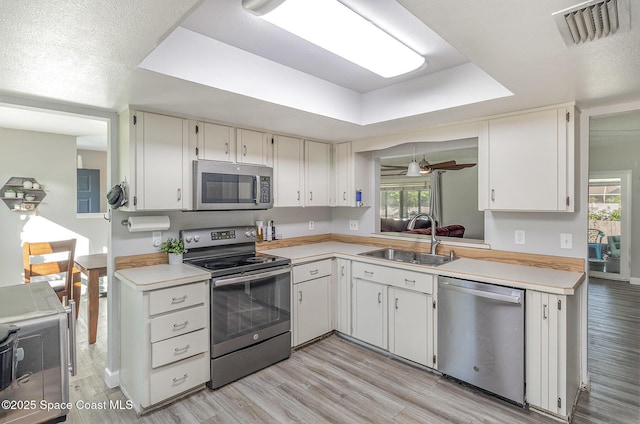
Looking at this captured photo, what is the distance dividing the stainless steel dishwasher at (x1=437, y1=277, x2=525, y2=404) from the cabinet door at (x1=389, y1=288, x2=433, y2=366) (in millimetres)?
105

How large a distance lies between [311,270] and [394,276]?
0.77 meters

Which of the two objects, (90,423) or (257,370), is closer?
(90,423)

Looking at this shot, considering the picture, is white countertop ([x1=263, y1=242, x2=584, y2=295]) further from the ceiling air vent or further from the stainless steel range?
the ceiling air vent

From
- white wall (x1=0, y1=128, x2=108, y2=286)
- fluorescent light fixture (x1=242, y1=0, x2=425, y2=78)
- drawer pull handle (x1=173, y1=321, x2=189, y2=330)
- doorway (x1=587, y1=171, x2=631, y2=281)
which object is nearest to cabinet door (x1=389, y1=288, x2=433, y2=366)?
drawer pull handle (x1=173, y1=321, x2=189, y2=330)

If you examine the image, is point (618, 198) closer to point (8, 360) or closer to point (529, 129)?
point (529, 129)

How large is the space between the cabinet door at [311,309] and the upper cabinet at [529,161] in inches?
63.5

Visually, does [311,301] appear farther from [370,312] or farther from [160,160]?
[160,160]

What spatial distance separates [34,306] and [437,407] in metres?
2.41

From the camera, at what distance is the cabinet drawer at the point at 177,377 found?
2.19m

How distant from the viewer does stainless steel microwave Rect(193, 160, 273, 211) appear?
2648 millimetres

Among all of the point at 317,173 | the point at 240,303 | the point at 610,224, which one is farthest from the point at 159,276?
the point at 610,224

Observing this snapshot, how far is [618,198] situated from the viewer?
563 centimetres

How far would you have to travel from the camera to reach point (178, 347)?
2.28m

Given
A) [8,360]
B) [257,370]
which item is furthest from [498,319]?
[8,360]
